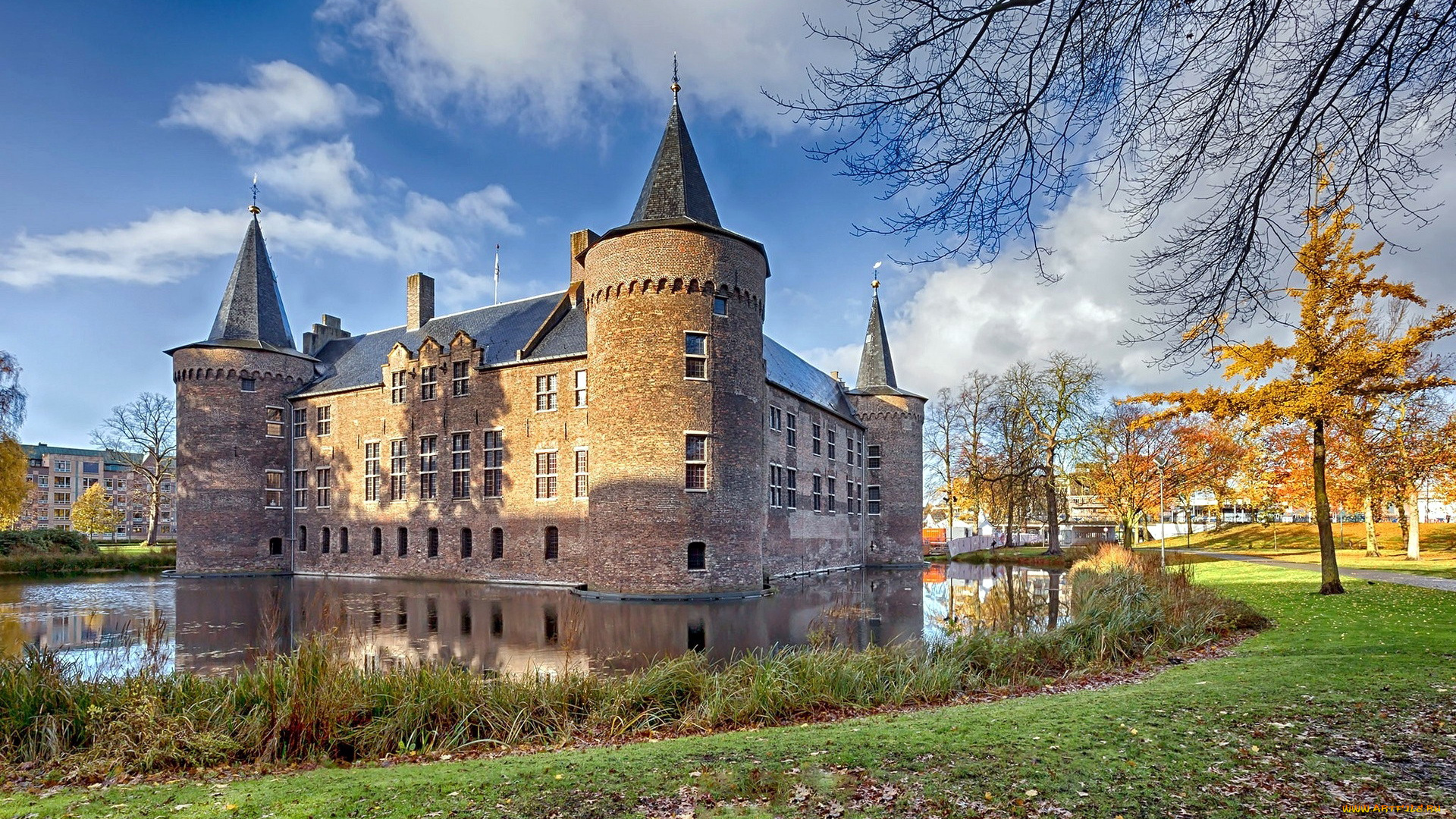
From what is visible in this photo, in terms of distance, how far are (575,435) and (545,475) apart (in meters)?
2.04

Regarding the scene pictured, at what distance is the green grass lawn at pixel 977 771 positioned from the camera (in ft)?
15.8

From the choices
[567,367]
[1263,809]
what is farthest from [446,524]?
[1263,809]

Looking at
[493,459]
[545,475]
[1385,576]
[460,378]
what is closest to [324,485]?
[460,378]

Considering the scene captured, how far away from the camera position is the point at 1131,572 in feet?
57.3

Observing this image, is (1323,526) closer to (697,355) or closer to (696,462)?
(696,462)

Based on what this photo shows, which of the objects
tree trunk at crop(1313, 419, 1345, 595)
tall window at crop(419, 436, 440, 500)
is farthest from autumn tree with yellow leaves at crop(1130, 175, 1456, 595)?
tall window at crop(419, 436, 440, 500)

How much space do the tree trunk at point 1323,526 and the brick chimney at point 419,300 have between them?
33.5 m

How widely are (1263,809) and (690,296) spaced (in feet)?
68.5

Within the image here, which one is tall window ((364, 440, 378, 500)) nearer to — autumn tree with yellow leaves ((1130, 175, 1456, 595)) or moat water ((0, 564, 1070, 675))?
moat water ((0, 564, 1070, 675))

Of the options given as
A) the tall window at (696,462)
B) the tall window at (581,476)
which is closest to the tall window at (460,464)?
the tall window at (581,476)

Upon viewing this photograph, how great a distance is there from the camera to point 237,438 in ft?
115

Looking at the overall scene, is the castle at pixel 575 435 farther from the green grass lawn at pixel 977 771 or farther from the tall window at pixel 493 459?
the green grass lawn at pixel 977 771

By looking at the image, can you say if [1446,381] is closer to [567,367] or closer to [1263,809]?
[1263,809]

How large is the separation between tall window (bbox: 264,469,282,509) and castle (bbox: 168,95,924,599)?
0.25 feet
